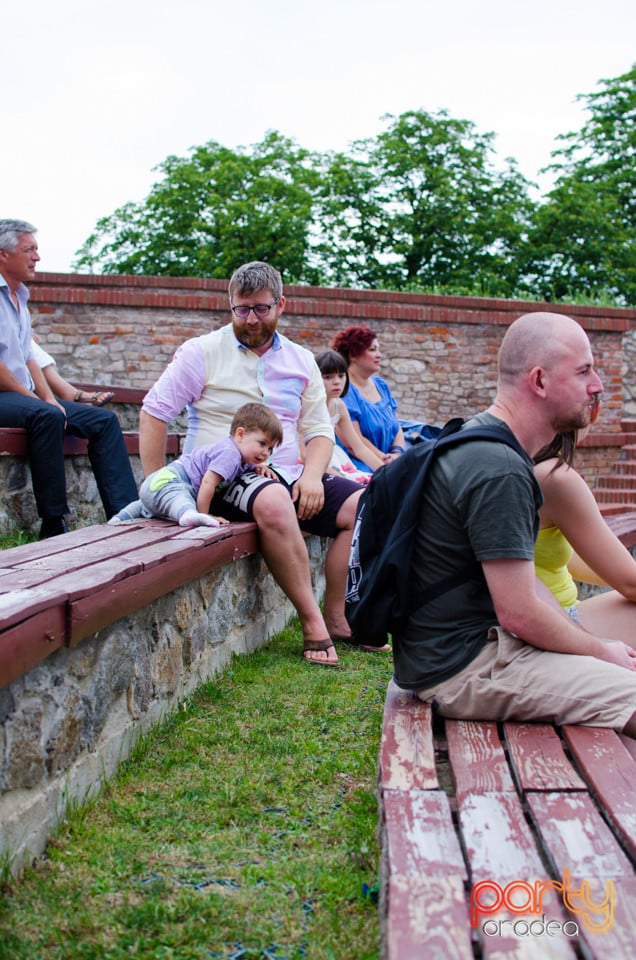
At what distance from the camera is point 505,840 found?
198cm

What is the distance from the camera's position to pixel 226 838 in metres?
2.56

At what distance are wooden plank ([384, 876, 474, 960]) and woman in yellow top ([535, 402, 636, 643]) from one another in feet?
5.11

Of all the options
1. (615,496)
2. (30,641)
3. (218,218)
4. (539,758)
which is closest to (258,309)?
(30,641)

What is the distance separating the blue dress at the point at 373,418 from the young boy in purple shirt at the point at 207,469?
2.24m

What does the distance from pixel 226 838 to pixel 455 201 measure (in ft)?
74.3

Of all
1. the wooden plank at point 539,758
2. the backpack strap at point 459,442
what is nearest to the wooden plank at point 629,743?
the wooden plank at point 539,758

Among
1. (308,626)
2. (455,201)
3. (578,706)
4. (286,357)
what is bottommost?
(308,626)

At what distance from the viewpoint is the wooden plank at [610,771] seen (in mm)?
2038

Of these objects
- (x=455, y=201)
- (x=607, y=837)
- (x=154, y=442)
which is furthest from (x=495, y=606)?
(x=455, y=201)

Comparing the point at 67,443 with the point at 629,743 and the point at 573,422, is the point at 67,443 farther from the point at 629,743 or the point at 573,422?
the point at 629,743

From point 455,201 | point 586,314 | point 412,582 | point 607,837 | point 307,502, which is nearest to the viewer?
point 607,837

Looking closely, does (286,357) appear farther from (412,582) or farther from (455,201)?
(455,201)

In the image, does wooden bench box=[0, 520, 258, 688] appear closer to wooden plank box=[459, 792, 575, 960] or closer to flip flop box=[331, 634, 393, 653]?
flip flop box=[331, 634, 393, 653]

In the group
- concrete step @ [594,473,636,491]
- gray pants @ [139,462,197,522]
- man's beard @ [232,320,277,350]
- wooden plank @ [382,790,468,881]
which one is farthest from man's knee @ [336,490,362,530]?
concrete step @ [594,473,636,491]
